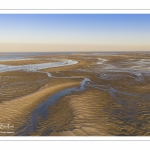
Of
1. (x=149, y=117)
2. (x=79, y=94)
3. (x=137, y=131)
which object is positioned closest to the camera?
(x=137, y=131)

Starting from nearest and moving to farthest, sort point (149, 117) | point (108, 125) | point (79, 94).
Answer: point (108, 125)
point (149, 117)
point (79, 94)

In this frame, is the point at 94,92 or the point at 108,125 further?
the point at 94,92
